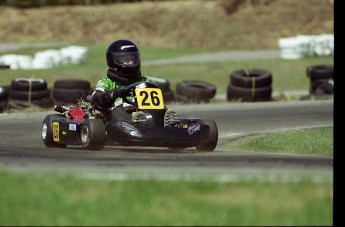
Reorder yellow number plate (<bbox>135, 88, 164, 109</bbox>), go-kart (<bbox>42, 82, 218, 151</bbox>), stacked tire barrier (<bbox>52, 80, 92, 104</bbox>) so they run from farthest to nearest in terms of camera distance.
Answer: stacked tire barrier (<bbox>52, 80, 92, 104</bbox>), yellow number plate (<bbox>135, 88, 164, 109</bbox>), go-kart (<bbox>42, 82, 218, 151</bbox>)

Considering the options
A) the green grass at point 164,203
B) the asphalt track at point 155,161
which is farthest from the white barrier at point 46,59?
the green grass at point 164,203

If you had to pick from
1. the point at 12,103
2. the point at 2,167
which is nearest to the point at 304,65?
the point at 12,103

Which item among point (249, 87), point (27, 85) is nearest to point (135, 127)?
point (27, 85)

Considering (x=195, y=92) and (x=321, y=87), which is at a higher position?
(x=195, y=92)

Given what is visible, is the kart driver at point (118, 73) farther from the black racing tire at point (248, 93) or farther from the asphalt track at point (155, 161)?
the black racing tire at point (248, 93)

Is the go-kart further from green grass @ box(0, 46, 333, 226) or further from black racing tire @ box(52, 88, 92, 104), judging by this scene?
black racing tire @ box(52, 88, 92, 104)

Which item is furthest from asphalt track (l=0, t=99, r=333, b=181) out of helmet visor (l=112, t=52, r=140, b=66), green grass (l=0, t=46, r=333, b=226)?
helmet visor (l=112, t=52, r=140, b=66)

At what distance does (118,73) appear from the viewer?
11.2 metres

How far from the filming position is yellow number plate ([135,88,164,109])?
34.9ft

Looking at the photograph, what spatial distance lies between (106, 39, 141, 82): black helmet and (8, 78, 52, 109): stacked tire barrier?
597cm

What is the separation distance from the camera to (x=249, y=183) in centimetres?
678

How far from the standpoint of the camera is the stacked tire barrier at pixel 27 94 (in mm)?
16938

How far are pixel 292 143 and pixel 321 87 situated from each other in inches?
313

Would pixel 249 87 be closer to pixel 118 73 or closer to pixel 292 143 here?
pixel 292 143
